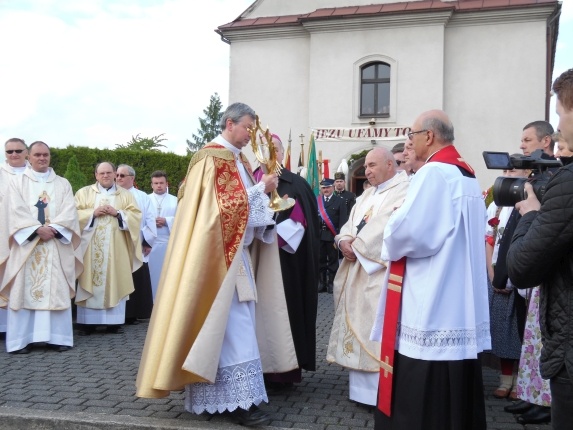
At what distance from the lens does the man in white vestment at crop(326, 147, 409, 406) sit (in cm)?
470

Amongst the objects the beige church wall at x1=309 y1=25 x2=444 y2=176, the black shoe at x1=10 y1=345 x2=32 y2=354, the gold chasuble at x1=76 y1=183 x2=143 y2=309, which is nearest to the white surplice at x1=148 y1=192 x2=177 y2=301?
the gold chasuble at x1=76 y1=183 x2=143 y2=309

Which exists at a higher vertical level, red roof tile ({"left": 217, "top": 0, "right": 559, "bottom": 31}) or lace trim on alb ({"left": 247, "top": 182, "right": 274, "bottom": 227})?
red roof tile ({"left": 217, "top": 0, "right": 559, "bottom": 31})

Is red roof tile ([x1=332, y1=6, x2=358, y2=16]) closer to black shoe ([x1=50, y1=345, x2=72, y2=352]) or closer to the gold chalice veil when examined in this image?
black shoe ([x1=50, y1=345, x2=72, y2=352])

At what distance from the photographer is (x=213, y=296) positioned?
4.26 m

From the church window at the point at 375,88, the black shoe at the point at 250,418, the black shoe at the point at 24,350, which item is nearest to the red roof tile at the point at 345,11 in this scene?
the church window at the point at 375,88

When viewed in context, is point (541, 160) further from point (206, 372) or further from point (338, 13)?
point (338, 13)

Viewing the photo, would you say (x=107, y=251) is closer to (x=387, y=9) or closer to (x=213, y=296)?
(x=213, y=296)

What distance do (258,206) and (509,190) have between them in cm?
209

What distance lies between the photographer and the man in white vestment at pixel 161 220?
9531 mm

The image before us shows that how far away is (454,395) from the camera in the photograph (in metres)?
3.31

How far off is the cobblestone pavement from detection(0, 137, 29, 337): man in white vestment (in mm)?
982

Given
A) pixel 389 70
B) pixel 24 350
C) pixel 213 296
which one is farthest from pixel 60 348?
pixel 389 70

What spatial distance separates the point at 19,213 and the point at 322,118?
1516 cm

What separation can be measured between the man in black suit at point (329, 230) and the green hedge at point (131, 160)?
899 cm
